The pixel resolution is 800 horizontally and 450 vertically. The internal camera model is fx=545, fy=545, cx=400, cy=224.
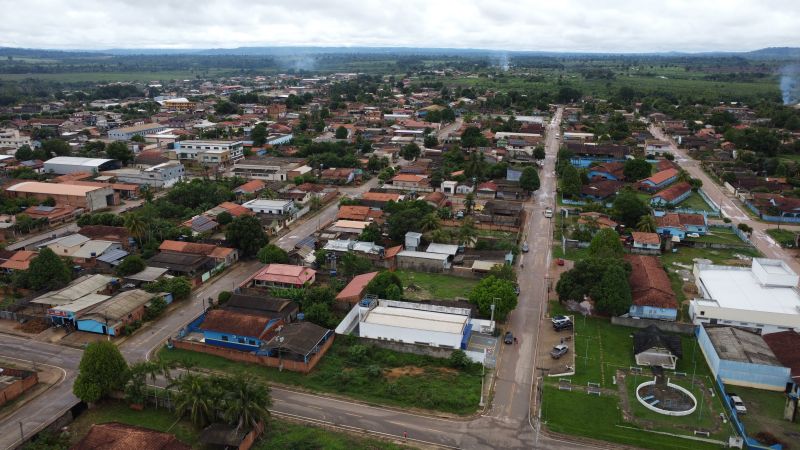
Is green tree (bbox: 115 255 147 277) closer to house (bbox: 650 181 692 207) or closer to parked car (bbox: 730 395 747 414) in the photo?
parked car (bbox: 730 395 747 414)

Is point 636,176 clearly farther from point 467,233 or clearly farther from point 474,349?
point 474,349

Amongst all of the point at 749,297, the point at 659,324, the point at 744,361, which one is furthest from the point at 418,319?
the point at 749,297

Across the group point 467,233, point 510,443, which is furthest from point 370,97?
point 510,443

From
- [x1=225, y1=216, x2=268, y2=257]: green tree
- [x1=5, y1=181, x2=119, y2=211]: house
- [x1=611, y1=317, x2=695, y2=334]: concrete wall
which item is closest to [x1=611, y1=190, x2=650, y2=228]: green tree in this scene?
[x1=611, y1=317, x2=695, y2=334]: concrete wall

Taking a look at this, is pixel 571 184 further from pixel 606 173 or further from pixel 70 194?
pixel 70 194

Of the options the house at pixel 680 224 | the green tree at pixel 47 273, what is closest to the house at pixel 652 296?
the house at pixel 680 224
